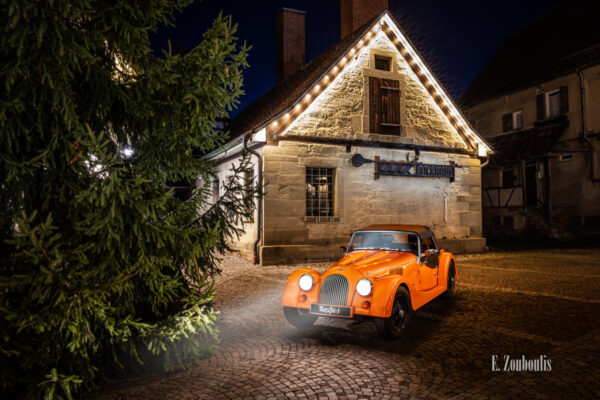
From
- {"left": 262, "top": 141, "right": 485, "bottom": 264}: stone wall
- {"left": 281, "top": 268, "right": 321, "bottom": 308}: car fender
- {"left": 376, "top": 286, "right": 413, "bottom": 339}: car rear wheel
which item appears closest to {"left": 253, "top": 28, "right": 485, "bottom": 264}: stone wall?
{"left": 262, "top": 141, "right": 485, "bottom": 264}: stone wall

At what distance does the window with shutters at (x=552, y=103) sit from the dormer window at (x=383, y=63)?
13.5 meters

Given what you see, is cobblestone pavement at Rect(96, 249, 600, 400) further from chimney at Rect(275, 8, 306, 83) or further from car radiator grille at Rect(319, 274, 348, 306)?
chimney at Rect(275, 8, 306, 83)

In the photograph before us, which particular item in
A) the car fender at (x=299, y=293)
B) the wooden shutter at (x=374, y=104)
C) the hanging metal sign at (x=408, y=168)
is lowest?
the car fender at (x=299, y=293)

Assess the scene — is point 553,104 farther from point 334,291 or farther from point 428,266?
point 334,291

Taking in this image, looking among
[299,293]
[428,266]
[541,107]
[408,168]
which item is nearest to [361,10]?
[408,168]

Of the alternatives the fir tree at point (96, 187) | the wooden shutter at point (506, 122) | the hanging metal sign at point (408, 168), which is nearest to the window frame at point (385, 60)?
the hanging metal sign at point (408, 168)

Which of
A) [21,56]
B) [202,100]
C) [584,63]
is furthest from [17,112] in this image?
[584,63]

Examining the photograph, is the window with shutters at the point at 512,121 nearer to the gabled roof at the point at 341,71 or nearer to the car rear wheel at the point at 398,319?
the gabled roof at the point at 341,71

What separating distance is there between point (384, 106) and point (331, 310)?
10397 mm

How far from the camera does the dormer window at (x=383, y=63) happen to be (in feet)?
46.6

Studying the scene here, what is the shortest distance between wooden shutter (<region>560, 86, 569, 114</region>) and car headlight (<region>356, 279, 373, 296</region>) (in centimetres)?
2235

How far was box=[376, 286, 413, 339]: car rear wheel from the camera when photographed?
16.3 feet

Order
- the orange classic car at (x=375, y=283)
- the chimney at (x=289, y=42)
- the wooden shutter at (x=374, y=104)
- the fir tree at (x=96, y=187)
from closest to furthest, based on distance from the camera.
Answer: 1. the fir tree at (x=96, y=187)
2. the orange classic car at (x=375, y=283)
3. the wooden shutter at (x=374, y=104)
4. the chimney at (x=289, y=42)

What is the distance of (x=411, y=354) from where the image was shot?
15.2 feet
